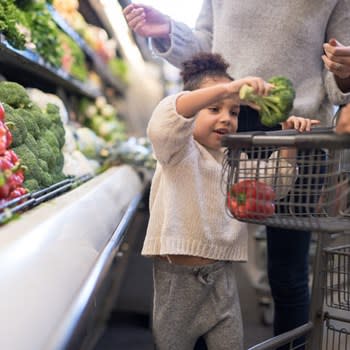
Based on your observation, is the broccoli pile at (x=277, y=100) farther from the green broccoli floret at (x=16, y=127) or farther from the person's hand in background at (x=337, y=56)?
the green broccoli floret at (x=16, y=127)

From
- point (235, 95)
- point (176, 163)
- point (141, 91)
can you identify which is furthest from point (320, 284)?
point (141, 91)

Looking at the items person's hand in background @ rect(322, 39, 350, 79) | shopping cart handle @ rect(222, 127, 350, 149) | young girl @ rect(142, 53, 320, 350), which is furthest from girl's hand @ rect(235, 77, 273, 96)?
young girl @ rect(142, 53, 320, 350)

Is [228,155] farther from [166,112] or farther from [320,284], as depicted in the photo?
[320,284]

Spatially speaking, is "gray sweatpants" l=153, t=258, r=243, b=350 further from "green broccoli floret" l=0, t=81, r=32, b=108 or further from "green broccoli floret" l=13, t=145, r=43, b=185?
"green broccoli floret" l=0, t=81, r=32, b=108

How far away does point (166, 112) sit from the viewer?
143cm

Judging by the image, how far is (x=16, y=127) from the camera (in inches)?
65.9

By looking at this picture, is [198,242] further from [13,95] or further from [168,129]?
[13,95]

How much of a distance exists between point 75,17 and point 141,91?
286cm

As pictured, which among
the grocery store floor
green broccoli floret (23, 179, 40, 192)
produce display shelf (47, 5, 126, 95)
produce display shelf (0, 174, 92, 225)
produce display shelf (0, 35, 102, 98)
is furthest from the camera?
Result: produce display shelf (47, 5, 126, 95)

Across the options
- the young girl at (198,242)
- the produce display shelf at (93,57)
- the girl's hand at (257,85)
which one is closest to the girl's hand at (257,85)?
the girl's hand at (257,85)

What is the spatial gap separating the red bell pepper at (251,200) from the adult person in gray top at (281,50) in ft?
2.13

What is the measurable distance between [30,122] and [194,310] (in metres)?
0.90

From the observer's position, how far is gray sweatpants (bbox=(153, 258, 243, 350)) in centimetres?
164

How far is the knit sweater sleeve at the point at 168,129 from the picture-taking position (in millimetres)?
1421
